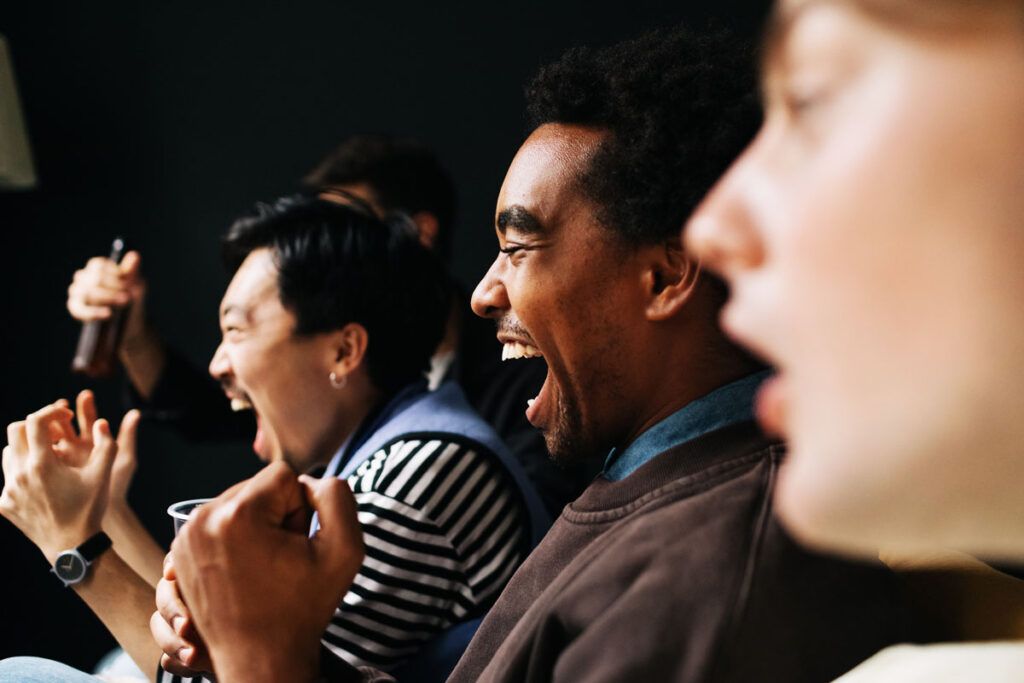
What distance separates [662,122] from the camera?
863 millimetres

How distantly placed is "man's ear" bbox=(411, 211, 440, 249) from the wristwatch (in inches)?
42.6

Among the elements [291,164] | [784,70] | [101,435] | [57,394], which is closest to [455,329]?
[101,435]

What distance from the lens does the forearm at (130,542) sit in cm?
144

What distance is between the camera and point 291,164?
2.82m

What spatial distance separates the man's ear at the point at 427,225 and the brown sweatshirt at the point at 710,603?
4.82 ft

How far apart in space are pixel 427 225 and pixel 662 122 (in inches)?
54.0

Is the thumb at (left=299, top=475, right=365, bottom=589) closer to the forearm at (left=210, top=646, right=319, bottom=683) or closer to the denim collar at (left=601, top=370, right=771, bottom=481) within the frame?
the forearm at (left=210, top=646, right=319, bottom=683)

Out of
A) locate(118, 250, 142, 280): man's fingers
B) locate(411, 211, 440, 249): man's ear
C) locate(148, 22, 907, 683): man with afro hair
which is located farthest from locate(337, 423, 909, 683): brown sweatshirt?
locate(411, 211, 440, 249): man's ear

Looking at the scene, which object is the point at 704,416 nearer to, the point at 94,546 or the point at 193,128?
the point at 94,546

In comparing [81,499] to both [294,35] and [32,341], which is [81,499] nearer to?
[32,341]

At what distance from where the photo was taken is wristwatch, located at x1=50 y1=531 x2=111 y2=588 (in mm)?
1211

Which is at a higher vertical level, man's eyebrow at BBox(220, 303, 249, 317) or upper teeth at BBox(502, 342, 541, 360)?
man's eyebrow at BBox(220, 303, 249, 317)

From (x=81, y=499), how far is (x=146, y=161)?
1.75 meters

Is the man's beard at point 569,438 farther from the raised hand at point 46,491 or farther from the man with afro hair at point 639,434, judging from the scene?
the raised hand at point 46,491
